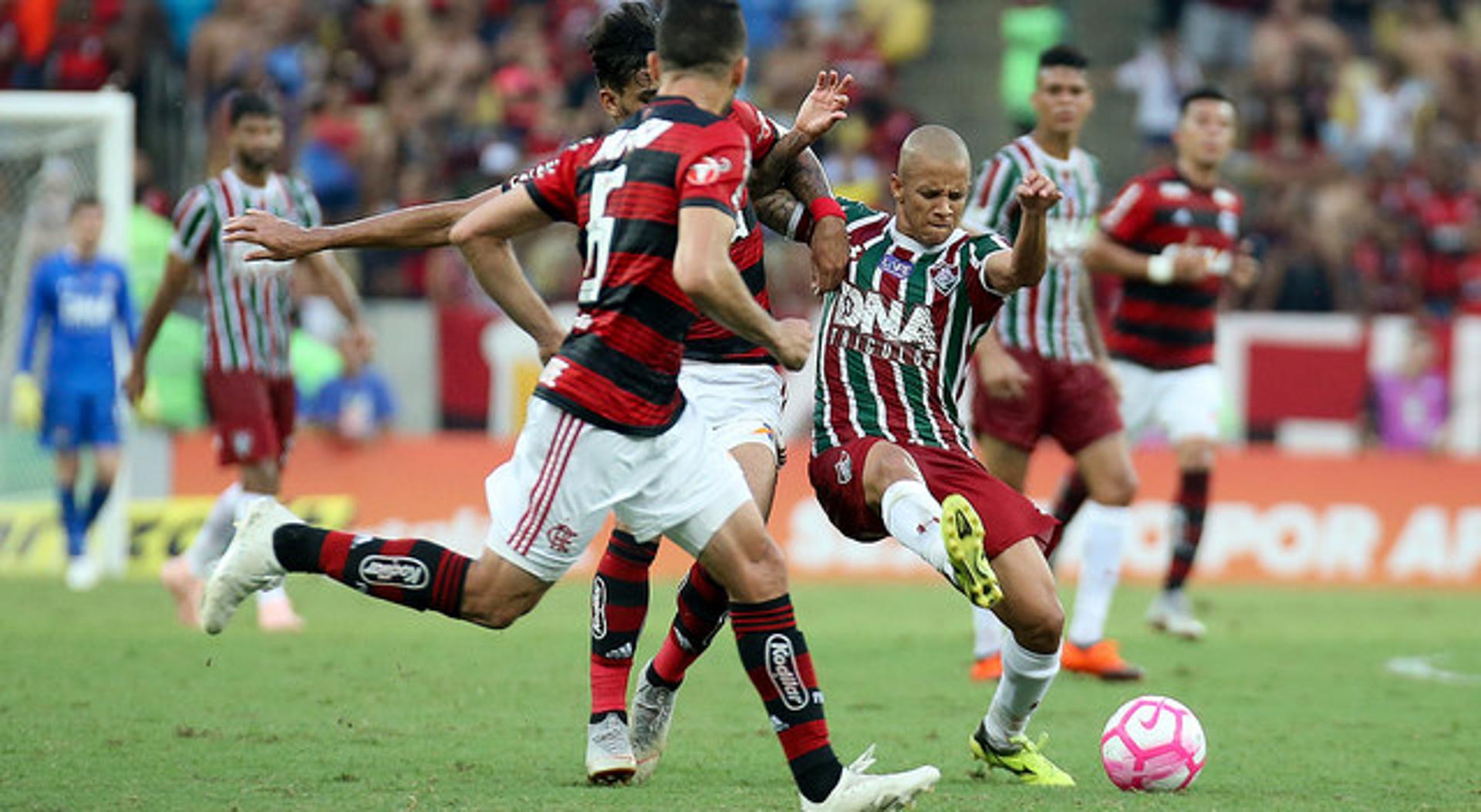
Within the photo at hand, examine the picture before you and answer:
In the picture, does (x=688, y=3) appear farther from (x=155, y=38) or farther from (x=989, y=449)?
(x=155, y=38)

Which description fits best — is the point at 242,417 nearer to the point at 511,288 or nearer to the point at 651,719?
the point at 651,719

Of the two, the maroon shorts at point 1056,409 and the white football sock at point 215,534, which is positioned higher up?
the maroon shorts at point 1056,409

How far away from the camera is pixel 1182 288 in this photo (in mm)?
11203

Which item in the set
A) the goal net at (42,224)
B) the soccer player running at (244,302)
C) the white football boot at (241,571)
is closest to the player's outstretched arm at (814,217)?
the white football boot at (241,571)

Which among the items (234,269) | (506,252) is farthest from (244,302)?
(506,252)

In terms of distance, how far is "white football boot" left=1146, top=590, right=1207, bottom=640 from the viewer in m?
11.6

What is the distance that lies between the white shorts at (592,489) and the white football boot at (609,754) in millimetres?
914

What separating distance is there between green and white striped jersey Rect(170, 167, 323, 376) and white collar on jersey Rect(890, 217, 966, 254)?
14.7ft

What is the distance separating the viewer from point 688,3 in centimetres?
580

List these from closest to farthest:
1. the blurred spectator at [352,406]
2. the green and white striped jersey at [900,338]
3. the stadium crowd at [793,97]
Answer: the green and white striped jersey at [900,338] < the blurred spectator at [352,406] < the stadium crowd at [793,97]

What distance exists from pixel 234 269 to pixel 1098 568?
185 inches

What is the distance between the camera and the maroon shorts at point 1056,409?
990 centimetres

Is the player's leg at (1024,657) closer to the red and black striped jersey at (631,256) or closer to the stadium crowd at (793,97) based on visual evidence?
the red and black striped jersey at (631,256)

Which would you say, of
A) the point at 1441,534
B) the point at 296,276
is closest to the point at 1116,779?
the point at 1441,534
